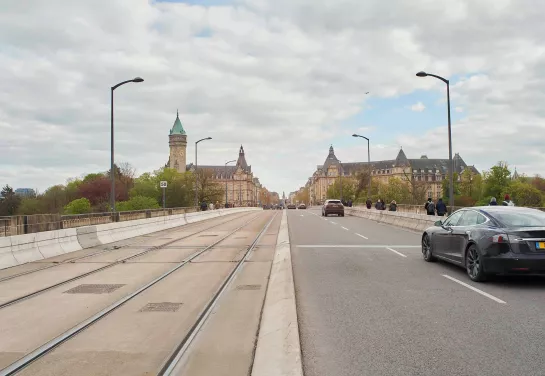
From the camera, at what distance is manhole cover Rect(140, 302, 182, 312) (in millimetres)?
7457

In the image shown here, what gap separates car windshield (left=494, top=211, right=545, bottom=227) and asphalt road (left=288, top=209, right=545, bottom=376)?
1.16m

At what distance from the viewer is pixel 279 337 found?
218 inches

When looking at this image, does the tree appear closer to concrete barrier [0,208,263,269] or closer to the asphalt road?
concrete barrier [0,208,263,269]

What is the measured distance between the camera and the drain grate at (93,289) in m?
9.05

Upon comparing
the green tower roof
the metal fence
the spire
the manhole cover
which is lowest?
the manhole cover

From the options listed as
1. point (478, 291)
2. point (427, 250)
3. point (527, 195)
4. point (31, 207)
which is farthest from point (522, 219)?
point (31, 207)

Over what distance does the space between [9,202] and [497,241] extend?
110843 mm

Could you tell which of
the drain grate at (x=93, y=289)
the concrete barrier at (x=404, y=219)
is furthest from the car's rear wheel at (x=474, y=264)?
the concrete barrier at (x=404, y=219)

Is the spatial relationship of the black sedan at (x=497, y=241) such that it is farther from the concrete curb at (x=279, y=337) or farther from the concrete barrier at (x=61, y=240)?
the concrete barrier at (x=61, y=240)

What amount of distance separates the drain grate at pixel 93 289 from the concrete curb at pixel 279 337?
3109 mm

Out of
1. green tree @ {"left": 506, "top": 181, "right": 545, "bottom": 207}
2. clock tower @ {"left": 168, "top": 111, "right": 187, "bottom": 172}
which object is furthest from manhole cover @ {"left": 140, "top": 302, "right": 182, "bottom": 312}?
clock tower @ {"left": 168, "top": 111, "right": 187, "bottom": 172}

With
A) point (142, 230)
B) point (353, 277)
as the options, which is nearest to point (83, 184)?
point (142, 230)

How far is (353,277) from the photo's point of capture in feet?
33.6

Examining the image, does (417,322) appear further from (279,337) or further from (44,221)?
(44,221)
